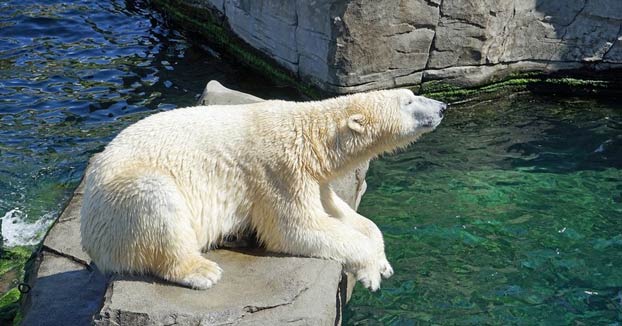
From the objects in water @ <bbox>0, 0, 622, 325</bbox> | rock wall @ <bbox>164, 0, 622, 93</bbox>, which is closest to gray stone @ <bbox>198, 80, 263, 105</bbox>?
water @ <bbox>0, 0, 622, 325</bbox>

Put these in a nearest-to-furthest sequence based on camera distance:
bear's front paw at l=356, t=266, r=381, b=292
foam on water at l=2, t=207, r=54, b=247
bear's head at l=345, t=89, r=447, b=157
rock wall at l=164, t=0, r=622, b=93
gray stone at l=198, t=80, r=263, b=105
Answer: bear's front paw at l=356, t=266, r=381, b=292
bear's head at l=345, t=89, r=447, b=157
foam on water at l=2, t=207, r=54, b=247
gray stone at l=198, t=80, r=263, b=105
rock wall at l=164, t=0, r=622, b=93

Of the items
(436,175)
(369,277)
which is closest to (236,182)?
(369,277)

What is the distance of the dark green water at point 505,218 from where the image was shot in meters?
6.35

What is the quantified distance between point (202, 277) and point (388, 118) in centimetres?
160

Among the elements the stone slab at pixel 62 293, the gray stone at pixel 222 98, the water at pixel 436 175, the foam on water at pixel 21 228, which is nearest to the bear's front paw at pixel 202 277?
the stone slab at pixel 62 293

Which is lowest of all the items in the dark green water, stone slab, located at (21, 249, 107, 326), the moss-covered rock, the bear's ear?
the moss-covered rock

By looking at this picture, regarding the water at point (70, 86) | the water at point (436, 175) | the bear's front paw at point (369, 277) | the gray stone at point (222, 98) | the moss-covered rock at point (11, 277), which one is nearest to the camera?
the bear's front paw at point (369, 277)

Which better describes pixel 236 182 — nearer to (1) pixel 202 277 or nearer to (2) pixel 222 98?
(1) pixel 202 277

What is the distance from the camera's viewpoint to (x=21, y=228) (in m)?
7.46

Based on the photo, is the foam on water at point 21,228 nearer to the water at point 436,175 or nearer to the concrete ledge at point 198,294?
the water at point 436,175

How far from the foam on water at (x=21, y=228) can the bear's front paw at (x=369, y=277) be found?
354 centimetres

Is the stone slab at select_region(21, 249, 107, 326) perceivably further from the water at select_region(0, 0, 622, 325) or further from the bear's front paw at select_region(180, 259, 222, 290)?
the water at select_region(0, 0, 622, 325)

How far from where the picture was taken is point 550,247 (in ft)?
23.4

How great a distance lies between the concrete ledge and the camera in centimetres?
447
